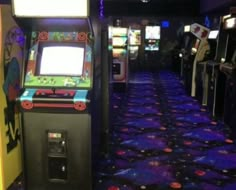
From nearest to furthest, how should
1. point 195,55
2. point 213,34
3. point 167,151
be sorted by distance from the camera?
point 167,151 < point 213,34 < point 195,55

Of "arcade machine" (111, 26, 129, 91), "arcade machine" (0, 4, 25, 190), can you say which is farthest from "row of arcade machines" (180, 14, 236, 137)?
"arcade machine" (0, 4, 25, 190)

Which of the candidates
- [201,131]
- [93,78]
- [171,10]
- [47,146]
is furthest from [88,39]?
[171,10]

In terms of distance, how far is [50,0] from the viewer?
2475 millimetres

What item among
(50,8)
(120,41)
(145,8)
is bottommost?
(120,41)

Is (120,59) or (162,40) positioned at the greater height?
(162,40)

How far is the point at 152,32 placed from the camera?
45.8 feet

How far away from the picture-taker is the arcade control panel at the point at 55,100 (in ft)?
8.45

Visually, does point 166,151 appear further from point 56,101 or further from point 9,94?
point 9,94

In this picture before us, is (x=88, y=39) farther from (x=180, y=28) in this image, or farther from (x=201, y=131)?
(x=180, y=28)

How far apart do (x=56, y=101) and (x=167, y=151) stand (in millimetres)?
1941

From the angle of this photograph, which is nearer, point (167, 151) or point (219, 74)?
point (167, 151)

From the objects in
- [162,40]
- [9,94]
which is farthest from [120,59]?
[162,40]

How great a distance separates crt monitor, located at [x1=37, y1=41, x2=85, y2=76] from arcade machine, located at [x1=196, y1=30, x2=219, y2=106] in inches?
156

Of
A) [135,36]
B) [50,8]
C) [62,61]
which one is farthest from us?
[135,36]
